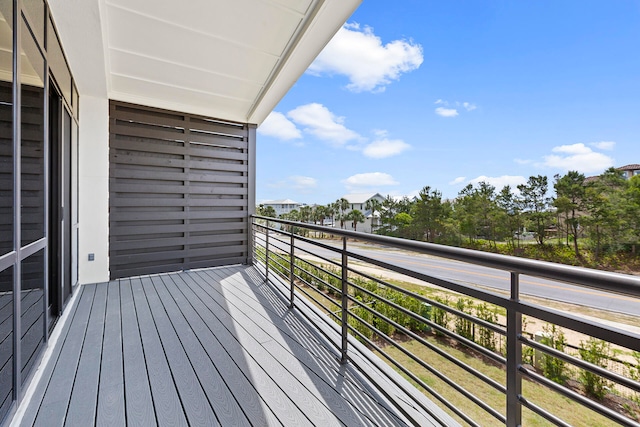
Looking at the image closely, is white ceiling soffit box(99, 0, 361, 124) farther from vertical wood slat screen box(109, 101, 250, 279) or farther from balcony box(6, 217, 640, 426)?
balcony box(6, 217, 640, 426)

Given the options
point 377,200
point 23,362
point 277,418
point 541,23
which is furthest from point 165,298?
point 541,23

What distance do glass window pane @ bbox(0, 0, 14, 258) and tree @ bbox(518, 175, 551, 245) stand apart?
72.1 feet

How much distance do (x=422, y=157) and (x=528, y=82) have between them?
18.2 m

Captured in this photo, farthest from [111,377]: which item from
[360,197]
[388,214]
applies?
[360,197]

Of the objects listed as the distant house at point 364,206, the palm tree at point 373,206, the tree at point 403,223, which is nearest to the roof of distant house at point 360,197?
the distant house at point 364,206

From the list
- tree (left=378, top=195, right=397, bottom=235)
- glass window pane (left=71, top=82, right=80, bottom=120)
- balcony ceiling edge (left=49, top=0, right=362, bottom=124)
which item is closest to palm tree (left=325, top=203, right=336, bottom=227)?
tree (left=378, top=195, right=397, bottom=235)

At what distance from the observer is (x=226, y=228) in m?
4.07

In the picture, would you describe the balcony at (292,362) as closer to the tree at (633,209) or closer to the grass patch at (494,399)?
the grass patch at (494,399)

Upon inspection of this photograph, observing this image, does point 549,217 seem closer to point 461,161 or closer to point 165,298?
point 165,298

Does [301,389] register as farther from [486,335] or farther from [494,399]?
[486,335]

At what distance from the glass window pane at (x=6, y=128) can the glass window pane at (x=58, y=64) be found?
2.78 ft

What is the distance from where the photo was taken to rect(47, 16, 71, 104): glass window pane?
6.07 feet

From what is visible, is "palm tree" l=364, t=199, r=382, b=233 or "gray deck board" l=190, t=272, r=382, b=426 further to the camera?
"palm tree" l=364, t=199, r=382, b=233

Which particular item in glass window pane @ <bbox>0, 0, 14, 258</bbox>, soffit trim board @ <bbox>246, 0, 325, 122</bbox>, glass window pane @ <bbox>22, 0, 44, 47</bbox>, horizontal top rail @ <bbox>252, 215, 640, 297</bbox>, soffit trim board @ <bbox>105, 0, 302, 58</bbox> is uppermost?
soffit trim board @ <bbox>105, 0, 302, 58</bbox>
